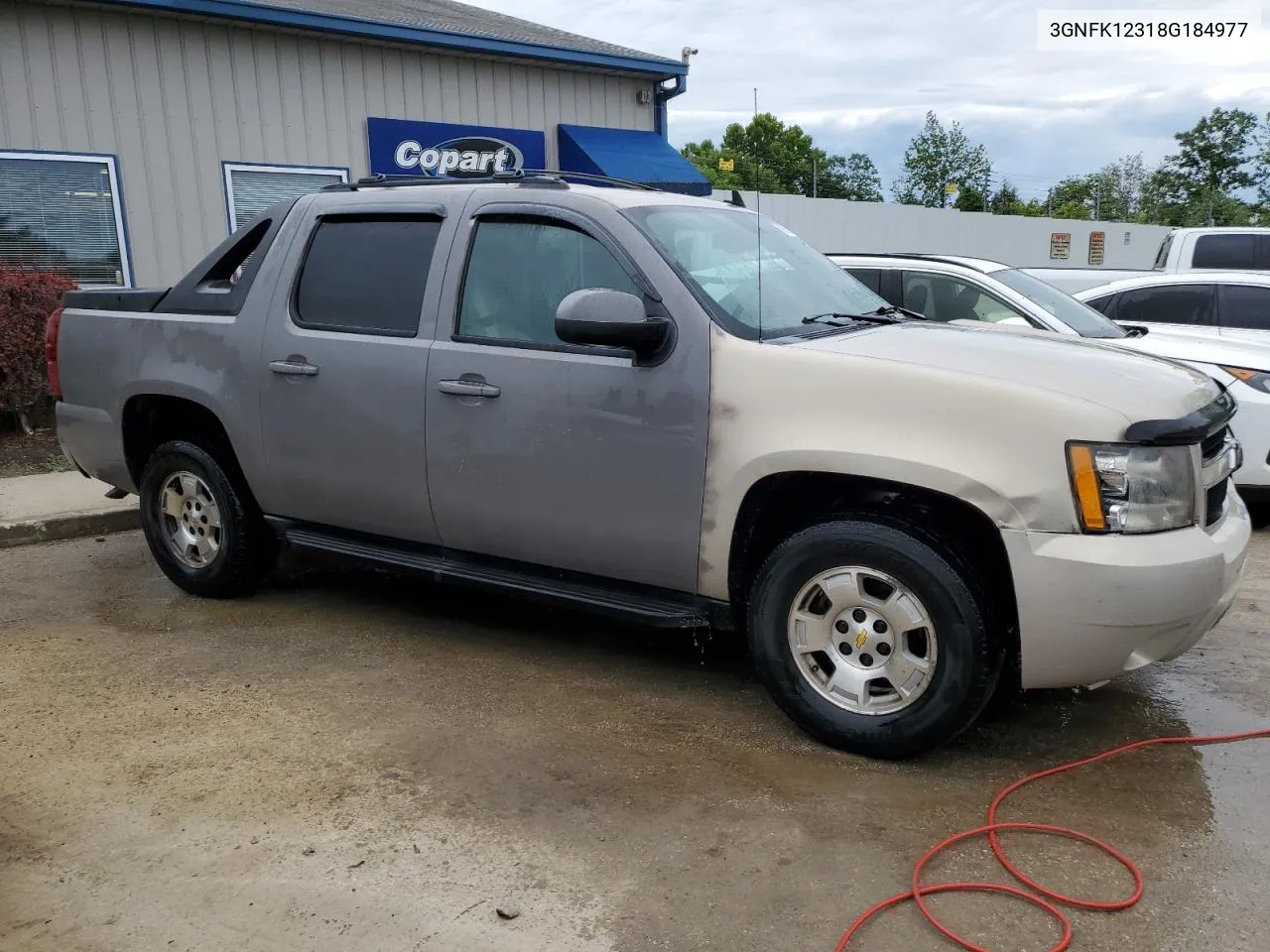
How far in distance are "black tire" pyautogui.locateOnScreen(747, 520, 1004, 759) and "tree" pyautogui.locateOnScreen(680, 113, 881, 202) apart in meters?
44.9

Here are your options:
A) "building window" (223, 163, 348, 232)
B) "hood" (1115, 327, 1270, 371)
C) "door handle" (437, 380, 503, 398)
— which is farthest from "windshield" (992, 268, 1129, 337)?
"building window" (223, 163, 348, 232)

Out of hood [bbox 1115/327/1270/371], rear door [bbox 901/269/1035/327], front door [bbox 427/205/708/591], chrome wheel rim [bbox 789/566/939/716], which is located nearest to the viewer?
chrome wheel rim [bbox 789/566/939/716]

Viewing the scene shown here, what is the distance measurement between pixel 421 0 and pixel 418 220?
1194 cm

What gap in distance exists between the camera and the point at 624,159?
1342 centimetres

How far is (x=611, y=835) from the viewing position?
3133 millimetres

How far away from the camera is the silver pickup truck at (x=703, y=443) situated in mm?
3225

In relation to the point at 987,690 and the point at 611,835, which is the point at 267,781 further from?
the point at 987,690

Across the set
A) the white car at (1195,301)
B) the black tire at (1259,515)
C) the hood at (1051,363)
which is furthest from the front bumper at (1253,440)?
the hood at (1051,363)

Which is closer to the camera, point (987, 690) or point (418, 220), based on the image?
point (987, 690)

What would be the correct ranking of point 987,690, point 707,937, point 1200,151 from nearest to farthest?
point 707,937 < point 987,690 < point 1200,151

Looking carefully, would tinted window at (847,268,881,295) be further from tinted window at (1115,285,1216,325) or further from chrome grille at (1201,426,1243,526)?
chrome grille at (1201,426,1243,526)

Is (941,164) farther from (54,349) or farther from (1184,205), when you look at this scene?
(54,349)

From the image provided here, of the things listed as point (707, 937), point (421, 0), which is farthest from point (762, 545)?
point (421, 0)

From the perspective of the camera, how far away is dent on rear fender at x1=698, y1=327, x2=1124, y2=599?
3.18m
